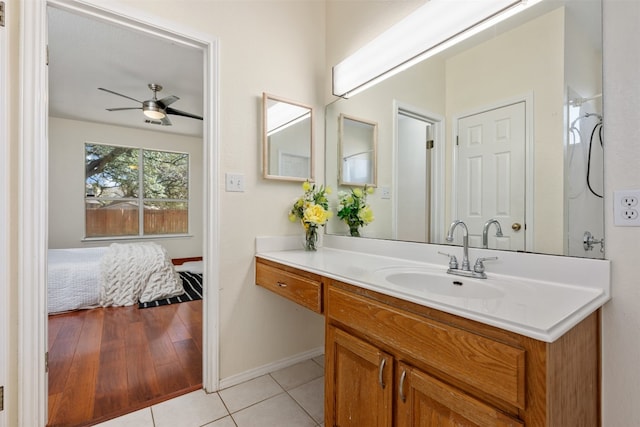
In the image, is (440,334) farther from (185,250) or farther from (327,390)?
(185,250)

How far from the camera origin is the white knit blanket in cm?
302

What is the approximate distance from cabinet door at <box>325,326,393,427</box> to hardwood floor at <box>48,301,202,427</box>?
94 cm

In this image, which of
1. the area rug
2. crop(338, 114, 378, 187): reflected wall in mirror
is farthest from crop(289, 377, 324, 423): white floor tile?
the area rug

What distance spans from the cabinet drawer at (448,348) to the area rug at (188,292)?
2.71m

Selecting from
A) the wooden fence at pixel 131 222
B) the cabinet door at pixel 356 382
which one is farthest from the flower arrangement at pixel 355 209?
the wooden fence at pixel 131 222

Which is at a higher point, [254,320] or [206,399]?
[254,320]

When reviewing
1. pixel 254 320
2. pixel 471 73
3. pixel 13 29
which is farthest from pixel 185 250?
pixel 471 73

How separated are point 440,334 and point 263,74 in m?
1.73

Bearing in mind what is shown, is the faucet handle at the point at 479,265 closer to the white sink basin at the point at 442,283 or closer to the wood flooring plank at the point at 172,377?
the white sink basin at the point at 442,283

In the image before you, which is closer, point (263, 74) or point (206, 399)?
point (206, 399)

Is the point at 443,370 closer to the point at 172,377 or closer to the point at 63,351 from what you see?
the point at 172,377

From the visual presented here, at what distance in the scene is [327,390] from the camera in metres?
1.25

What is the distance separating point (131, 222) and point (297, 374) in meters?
4.62

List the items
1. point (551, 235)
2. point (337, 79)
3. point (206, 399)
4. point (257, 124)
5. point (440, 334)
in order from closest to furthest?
point (440, 334), point (551, 235), point (206, 399), point (257, 124), point (337, 79)
